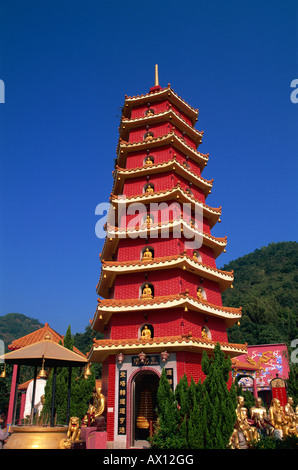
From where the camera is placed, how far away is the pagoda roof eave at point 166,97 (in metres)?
24.3

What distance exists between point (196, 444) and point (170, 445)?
0.94 metres

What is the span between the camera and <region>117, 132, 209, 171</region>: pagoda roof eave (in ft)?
72.8

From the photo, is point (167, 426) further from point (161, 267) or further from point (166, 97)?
point (166, 97)

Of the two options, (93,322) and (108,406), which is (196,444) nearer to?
(108,406)

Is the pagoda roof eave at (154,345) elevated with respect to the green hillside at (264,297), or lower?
lower

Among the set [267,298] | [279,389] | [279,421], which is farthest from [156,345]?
[267,298]

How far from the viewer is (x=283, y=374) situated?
3494cm

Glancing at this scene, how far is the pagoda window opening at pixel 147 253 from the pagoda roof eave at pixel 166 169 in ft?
16.1

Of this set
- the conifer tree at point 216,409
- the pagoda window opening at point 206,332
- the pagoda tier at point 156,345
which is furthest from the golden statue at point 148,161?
the conifer tree at point 216,409

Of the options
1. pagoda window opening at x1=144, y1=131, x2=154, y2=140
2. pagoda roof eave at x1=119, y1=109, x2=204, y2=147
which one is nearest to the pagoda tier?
pagoda window opening at x1=144, y1=131, x2=154, y2=140

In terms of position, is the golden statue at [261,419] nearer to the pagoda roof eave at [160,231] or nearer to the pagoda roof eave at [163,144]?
the pagoda roof eave at [160,231]

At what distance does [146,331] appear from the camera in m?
17.7
